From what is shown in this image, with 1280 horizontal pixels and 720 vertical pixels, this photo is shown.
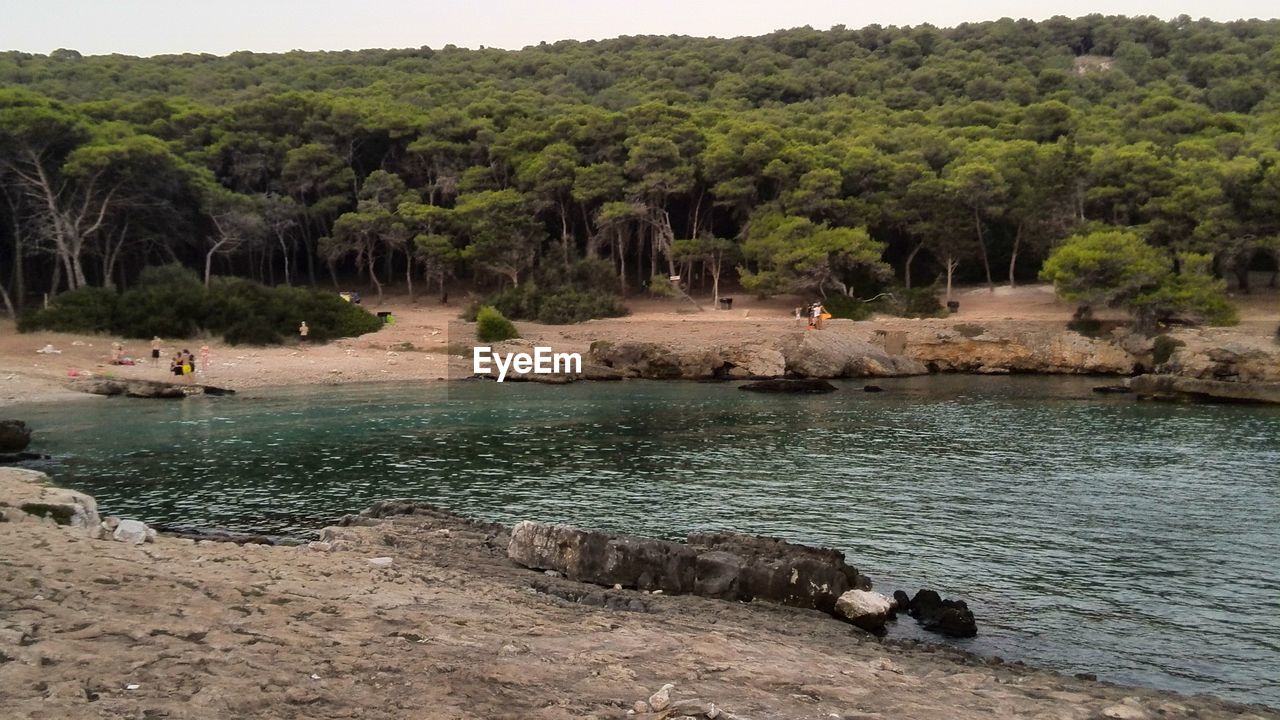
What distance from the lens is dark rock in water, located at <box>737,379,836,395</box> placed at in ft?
130

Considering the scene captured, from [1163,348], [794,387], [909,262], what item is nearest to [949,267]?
[909,262]

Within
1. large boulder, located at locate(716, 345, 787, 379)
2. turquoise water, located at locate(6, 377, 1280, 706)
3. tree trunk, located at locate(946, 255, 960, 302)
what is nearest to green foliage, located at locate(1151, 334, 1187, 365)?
turquoise water, located at locate(6, 377, 1280, 706)

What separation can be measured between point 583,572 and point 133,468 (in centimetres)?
1454

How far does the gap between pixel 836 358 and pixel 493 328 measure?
16.5m

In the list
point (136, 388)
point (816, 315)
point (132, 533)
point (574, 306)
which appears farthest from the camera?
point (574, 306)

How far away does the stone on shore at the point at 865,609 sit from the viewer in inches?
514

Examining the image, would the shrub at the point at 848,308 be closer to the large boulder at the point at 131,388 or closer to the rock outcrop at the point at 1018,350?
A: the rock outcrop at the point at 1018,350

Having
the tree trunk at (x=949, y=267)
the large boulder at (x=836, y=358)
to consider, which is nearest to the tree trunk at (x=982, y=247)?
the tree trunk at (x=949, y=267)

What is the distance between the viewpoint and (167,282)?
167ft

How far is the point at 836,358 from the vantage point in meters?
45.1

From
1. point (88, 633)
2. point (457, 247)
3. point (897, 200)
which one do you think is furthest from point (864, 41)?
point (88, 633)

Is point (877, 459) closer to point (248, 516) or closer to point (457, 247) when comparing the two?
point (248, 516)

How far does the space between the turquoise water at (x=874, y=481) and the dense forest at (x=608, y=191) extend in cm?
1879

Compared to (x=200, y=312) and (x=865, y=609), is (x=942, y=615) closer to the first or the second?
(x=865, y=609)
